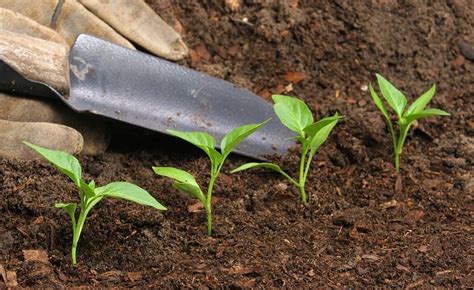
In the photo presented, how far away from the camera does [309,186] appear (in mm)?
2443

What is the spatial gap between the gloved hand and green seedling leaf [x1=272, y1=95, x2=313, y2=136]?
546 mm

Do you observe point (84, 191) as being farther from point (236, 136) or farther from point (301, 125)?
point (301, 125)

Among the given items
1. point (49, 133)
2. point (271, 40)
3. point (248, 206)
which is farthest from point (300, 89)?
point (49, 133)

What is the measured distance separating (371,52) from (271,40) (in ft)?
1.18

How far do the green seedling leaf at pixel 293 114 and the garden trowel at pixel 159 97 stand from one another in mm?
298

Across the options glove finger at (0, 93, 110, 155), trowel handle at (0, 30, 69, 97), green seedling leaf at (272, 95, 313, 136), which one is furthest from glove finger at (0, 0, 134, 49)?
green seedling leaf at (272, 95, 313, 136)

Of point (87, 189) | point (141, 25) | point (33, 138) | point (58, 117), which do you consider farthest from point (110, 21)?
point (87, 189)

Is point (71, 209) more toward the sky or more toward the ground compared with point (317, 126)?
more toward the ground

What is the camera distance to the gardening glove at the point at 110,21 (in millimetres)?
2697

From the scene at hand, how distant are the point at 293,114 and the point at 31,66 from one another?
74 centimetres

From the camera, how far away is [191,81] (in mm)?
2688

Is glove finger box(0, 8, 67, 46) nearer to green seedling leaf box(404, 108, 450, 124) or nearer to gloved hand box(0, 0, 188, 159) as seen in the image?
gloved hand box(0, 0, 188, 159)

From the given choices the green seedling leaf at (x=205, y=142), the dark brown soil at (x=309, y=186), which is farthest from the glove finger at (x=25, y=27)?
the green seedling leaf at (x=205, y=142)

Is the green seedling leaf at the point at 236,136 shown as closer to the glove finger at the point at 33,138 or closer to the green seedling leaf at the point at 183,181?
the green seedling leaf at the point at 183,181
